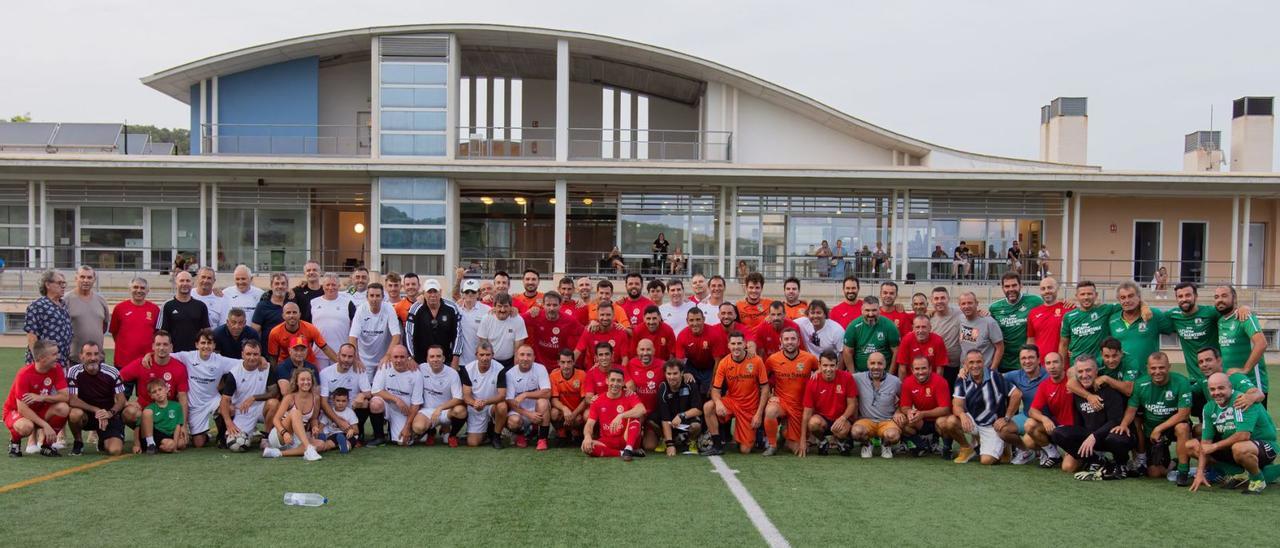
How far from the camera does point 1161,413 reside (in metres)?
7.39

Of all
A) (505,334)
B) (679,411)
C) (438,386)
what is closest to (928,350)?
(679,411)

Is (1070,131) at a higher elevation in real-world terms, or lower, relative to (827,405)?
higher

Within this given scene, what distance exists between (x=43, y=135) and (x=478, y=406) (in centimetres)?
2172

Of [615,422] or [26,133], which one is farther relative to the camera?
[26,133]

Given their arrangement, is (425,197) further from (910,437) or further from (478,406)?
(910,437)

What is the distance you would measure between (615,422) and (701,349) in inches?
49.5

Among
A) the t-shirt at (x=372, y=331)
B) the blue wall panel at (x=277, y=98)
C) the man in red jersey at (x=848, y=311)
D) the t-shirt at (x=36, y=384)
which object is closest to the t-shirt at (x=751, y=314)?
the man in red jersey at (x=848, y=311)

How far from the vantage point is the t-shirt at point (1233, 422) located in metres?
6.88

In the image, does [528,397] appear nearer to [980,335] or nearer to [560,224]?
[980,335]

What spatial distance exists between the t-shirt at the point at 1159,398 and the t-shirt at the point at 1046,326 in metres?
1.09

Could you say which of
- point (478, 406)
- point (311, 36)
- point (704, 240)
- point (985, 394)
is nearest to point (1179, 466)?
point (985, 394)

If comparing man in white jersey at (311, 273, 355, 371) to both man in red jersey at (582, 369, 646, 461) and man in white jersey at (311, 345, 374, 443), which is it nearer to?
man in white jersey at (311, 345, 374, 443)

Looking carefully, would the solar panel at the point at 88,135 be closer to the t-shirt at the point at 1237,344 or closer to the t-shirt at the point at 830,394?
the t-shirt at the point at 830,394

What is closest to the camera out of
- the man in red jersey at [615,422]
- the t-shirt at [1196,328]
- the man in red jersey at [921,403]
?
the t-shirt at [1196,328]
